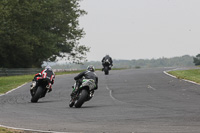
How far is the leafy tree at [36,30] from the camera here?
177 ft

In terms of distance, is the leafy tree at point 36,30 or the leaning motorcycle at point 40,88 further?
the leafy tree at point 36,30

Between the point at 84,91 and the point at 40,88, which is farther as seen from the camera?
the point at 40,88

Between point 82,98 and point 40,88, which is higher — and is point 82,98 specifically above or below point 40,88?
below

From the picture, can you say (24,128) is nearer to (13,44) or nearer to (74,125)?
(74,125)

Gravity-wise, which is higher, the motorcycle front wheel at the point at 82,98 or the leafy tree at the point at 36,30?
the leafy tree at the point at 36,30

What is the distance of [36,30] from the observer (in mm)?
62031

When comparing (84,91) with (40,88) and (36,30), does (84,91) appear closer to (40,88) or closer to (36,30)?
(40,88)

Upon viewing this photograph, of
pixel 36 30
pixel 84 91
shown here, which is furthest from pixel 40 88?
pixel 36 30

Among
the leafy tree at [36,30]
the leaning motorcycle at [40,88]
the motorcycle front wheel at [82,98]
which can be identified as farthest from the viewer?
the leafy tree at [36,30]

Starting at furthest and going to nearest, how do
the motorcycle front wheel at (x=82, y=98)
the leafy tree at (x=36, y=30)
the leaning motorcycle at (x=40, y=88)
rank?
the leafy tree at (x=36, y=30)
the leaning motorcycle at (x=40, y=88)
the motorcycle front wheel at (x=82, y=98)

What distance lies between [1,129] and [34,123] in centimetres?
162

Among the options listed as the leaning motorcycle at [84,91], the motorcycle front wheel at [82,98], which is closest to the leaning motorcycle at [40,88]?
the leaning motorcycle at [84,91]

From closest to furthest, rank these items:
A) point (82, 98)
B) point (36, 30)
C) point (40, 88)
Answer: point (82, 98), point (40, 88), point (36, 30)

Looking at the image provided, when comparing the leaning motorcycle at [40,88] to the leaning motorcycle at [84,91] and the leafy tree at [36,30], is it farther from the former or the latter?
the leafy tree at [36,30]
